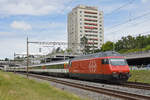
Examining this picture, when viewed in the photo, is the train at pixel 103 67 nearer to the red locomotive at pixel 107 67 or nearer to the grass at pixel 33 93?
the red locomotive at pixel 107 67

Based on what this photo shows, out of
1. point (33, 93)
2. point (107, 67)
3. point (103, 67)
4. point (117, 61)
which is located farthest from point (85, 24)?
point (33, 93)

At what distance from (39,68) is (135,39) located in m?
53.5

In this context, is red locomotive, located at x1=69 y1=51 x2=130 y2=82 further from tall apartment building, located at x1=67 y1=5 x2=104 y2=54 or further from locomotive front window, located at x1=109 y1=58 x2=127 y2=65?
tall apartment building, located at x1=67 y1=5 x2=104 y2=54

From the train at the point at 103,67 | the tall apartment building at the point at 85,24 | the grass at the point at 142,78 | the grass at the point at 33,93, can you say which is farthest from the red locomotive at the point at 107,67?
the tall apartment building at the point at 85,24

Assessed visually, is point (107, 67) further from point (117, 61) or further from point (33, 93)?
point (33, 93)

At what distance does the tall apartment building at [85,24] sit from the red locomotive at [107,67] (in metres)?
123

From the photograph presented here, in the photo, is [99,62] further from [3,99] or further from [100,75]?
[3,99]

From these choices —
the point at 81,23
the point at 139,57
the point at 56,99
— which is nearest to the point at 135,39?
the point at 139,57

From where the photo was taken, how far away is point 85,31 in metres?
157

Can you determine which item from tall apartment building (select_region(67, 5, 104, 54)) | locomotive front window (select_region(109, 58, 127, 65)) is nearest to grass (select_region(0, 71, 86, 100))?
locomotive front window (select_region(109, 58, 127, 65))

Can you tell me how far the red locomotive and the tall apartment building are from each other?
123 metres

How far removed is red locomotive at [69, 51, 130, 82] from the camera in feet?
73.3

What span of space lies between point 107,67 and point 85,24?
139037mm

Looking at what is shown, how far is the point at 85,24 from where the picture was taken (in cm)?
16025
